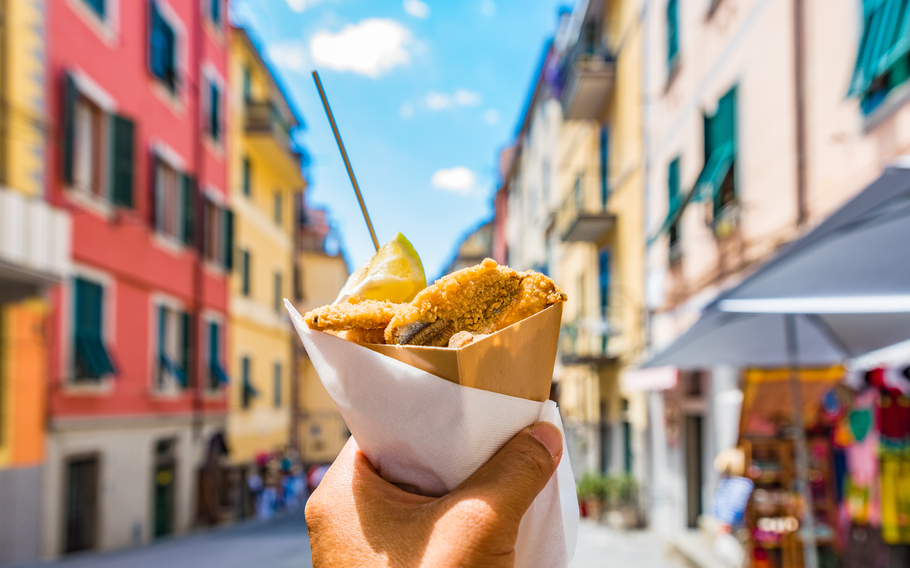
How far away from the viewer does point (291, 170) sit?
26.1m

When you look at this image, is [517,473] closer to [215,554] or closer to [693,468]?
[693,468]

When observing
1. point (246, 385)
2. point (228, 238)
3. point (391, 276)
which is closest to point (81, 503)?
point (228, 238)

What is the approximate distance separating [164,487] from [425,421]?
1699 centimetres

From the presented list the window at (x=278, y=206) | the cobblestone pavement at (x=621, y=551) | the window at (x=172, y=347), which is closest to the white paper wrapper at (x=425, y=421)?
the cobblestone pavement at (x=621, y=551)

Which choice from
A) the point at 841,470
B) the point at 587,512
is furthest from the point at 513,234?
the point at 841,470

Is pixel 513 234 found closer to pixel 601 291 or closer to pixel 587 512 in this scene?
pixel 601 291

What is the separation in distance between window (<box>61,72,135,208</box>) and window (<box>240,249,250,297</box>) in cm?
846

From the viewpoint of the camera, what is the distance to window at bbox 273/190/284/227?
26.6 m

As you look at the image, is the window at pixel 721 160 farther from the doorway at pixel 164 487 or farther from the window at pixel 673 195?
the doorway at pixel 164 487

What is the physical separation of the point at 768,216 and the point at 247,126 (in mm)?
17263

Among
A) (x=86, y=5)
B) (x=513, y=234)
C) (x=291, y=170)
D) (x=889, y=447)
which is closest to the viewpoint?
(x=889, y=447)

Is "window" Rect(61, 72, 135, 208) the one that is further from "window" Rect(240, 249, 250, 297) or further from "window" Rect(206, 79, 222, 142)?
"window" Rect(240, 249, 250, 297)

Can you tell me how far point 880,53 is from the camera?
620 cm

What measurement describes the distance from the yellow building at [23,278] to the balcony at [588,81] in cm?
1055
